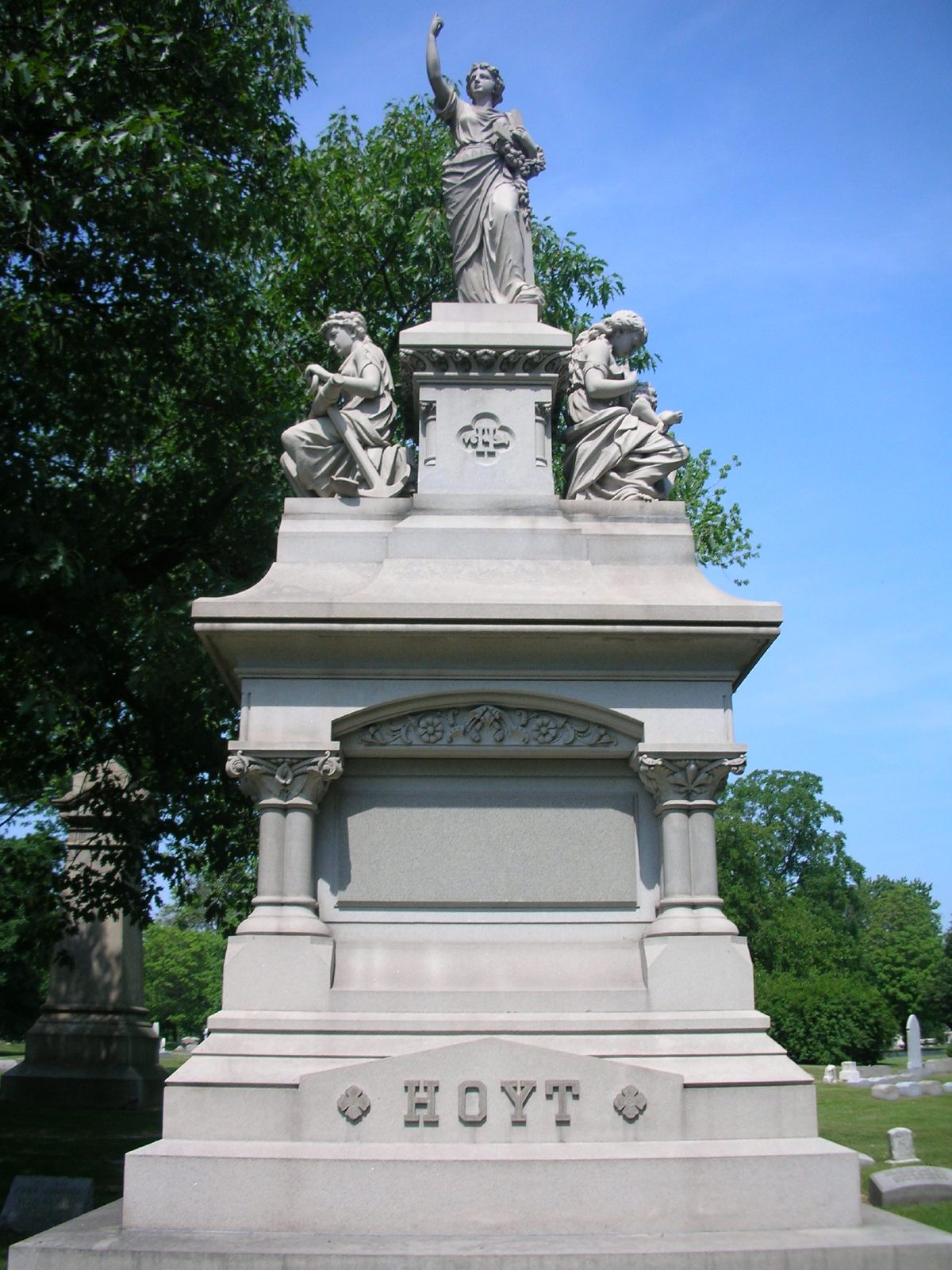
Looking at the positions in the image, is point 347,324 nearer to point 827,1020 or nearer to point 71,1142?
point 71,1142

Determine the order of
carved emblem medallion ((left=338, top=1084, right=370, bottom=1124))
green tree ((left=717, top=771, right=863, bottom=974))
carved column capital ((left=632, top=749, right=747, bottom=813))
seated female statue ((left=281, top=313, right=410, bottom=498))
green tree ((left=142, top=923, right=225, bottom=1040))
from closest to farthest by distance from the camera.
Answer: carved emblem medallion ((left=338, top=1084, right=370, bottom=1124)), carved column capital ((left=632, top=749, right=747, bottom=813)), seated female statue ((left=281, top=313, right=410, bottom=498)), green tree ((left=717, top=771, right=863, bottom=974)), green tree ((left=142, top=923, right=225, bottom=1040))

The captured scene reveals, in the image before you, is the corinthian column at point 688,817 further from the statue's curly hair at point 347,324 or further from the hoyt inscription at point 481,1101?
the statue's curly hair at point 347,324

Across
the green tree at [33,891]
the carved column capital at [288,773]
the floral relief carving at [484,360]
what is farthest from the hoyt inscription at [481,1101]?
the green tree at [33,891]

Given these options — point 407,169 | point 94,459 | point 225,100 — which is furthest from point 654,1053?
point 407,169

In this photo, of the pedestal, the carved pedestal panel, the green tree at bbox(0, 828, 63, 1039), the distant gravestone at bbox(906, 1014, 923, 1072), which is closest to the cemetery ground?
the green tree at bbox(0, 828, 63, 1039)

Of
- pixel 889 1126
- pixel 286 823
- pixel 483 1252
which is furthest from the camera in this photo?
pixel 889 1126

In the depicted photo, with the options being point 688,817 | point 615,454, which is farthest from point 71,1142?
point 615,454

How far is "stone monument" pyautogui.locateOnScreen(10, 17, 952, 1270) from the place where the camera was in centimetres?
782

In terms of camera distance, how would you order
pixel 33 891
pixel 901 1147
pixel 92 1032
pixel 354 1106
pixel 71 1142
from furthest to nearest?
pixel 92 1032 < pixel 33 891 < pixel 71 1142 < pixel 901 1147 < pixel 354 1106

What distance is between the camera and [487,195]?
1135cm

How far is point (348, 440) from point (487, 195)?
263 cm

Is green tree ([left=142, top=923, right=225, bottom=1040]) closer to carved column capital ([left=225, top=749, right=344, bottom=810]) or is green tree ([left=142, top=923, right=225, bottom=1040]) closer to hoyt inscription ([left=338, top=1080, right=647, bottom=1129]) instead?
carved column capital ([left=225, top=749, right=344, bottom=810])

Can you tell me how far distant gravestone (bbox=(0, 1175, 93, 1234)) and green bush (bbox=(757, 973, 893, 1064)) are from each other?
3900cm

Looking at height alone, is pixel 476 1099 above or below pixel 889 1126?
above
